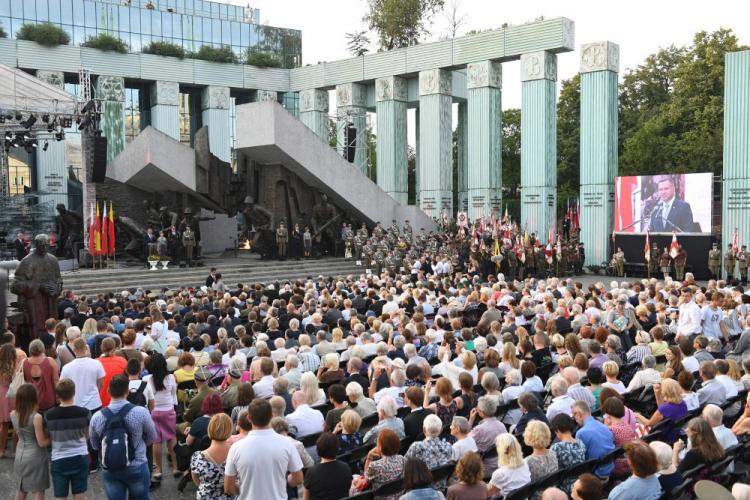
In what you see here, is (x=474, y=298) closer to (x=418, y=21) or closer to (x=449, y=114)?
(x=449, y=114)


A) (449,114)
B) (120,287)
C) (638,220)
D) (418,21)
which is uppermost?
(418,21)

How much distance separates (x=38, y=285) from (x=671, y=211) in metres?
19.5

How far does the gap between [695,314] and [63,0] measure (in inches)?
1464

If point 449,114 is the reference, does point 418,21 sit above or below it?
above

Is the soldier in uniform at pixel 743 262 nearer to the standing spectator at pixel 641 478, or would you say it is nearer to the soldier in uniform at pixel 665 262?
the soldier in uniform at pixel 665 262

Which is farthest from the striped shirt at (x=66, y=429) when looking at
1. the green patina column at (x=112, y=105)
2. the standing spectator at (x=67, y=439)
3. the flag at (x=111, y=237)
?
the green patina column at (x=112, y=105)

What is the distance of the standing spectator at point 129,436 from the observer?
206 inches

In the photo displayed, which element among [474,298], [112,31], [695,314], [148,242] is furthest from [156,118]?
[695,314]

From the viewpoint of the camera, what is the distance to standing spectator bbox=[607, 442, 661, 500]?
4.54 meters

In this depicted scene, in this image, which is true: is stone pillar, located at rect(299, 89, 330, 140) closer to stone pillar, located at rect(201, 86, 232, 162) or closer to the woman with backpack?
stone pillar, located at rect(201, 86, 232, 162)

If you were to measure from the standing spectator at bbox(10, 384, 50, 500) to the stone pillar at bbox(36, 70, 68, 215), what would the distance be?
27.5 meters

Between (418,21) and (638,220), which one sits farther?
(418,21)

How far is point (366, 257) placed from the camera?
24969 millimetres

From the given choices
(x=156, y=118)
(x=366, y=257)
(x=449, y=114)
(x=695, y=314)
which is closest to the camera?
(x=695, y=314)
